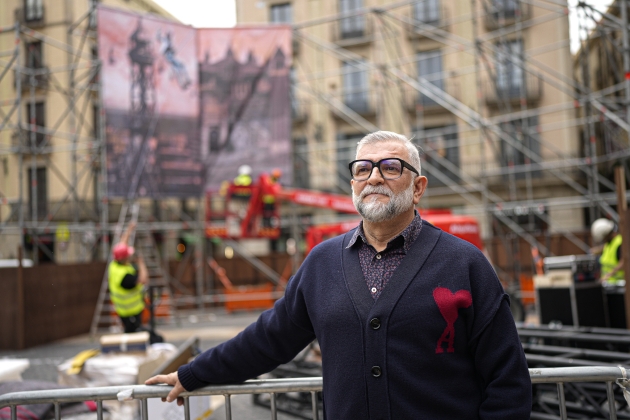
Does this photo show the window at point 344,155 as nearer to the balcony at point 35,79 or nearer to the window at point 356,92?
the window at point 356,92

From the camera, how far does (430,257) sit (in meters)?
2.10

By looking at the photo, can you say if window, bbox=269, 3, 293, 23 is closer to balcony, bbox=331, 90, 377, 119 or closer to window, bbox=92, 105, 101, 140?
balcony, bbox=331, 90, 377, 119

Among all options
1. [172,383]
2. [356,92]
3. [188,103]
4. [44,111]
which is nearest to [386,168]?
[172,383]

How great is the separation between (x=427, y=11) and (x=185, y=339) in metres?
18.2

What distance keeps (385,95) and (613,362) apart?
19.3m

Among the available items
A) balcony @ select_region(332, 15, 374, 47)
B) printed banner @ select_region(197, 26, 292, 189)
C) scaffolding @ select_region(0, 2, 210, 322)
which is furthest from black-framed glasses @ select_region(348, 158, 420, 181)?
balcony @ select_region(332, 15, 374, 47)

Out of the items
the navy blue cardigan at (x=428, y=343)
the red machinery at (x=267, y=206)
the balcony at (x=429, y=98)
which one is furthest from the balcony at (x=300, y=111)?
the navy blue cardigan at (x=428, y=343)

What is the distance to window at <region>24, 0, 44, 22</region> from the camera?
14.3 meters

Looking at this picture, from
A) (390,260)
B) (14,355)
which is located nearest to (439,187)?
(14,355)

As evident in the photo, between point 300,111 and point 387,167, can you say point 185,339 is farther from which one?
point 300,111

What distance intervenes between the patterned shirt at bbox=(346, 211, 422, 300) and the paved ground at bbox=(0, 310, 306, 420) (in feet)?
13.4

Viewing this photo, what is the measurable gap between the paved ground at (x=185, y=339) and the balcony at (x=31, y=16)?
7.43 metres

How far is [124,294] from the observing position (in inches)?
310

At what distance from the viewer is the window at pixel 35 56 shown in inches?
676
